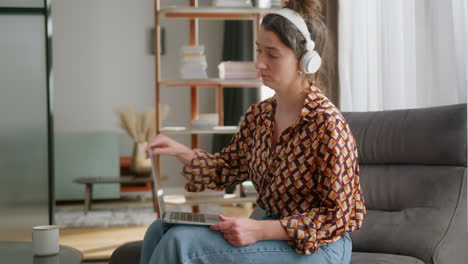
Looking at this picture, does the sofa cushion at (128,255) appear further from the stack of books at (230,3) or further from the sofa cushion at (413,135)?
the stack of books at (230,3)

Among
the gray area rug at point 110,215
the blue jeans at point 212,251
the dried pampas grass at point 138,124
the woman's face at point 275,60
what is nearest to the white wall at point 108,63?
the dried pampas grass at point 138,124

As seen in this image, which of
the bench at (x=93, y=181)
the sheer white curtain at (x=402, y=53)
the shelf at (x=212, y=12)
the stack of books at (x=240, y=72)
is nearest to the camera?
the sheer white curtain at (x=402, y=53)

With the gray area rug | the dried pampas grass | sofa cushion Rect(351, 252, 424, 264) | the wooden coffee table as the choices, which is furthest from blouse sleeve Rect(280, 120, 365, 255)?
Answer: the dried pampas grass

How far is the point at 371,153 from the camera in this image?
1.91 m

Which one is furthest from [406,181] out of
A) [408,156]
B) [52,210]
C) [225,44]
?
[225,44]

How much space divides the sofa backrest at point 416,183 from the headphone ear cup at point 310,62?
1.91ft

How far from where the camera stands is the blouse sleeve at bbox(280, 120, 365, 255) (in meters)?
1.22

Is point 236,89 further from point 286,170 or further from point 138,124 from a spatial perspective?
point 286,170

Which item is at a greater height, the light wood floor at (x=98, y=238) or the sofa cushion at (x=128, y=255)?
the sofa cushion at (x=128, y=255)

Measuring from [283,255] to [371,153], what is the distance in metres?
0.80

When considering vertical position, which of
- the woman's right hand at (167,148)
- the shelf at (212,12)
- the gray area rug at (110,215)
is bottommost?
the gray area rug at (110,215)

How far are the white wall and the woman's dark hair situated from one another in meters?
4.68

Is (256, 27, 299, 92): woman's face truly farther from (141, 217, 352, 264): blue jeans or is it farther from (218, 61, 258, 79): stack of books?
(218, 61, 258, 79): stack of books

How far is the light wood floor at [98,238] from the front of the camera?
354cm
